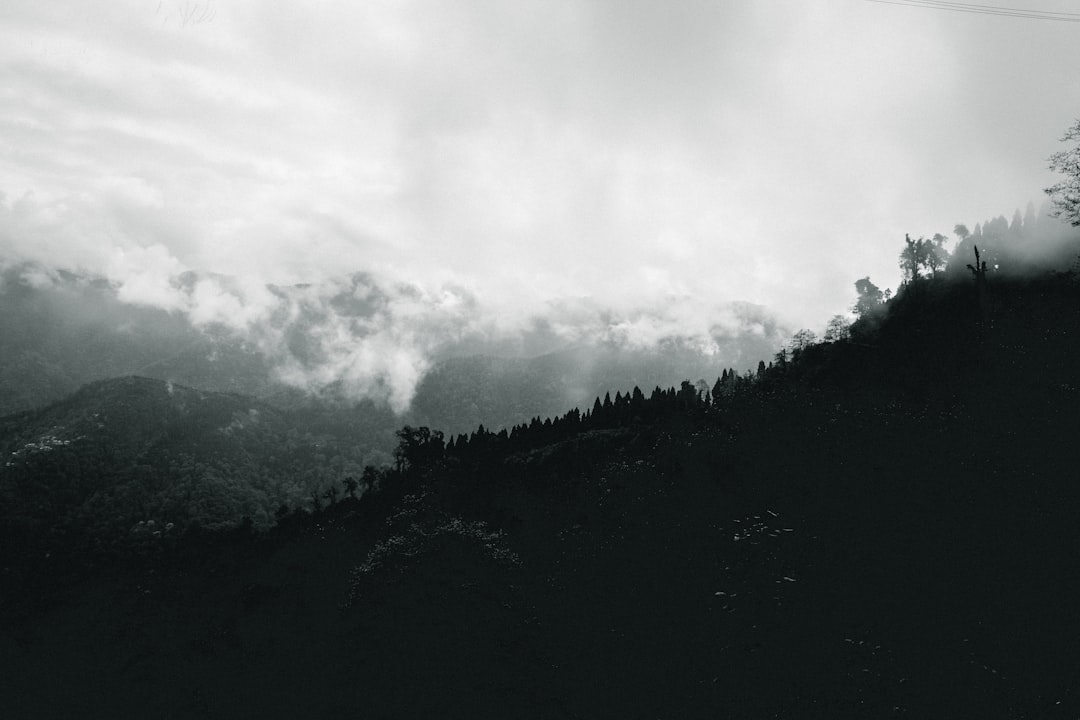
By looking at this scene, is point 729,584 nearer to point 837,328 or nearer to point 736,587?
point 736,587

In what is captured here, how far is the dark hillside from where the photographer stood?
67.6 feet

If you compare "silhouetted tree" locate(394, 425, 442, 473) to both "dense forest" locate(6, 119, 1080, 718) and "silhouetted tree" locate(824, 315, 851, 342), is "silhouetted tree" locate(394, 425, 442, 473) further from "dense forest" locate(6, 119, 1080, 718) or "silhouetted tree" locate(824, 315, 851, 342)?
"silhouetted tree" locate(824, 315, 851, 342)

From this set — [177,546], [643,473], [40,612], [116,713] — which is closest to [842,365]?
[643,473]

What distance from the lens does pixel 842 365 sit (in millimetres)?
62312

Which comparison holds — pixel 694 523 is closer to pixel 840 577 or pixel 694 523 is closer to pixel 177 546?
pixel 840 577

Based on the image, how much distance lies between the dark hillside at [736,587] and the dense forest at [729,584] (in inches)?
6.1

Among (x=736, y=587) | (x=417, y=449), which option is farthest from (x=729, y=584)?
(x=417, y=449)

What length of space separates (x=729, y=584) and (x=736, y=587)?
1.68 ft

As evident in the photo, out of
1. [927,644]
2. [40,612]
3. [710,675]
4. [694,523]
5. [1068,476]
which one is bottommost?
[40,612]

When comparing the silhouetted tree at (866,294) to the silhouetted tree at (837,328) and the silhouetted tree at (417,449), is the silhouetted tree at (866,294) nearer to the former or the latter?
the silhouetted tree at (837,328)

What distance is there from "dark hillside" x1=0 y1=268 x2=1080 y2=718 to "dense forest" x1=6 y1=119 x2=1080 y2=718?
15cm

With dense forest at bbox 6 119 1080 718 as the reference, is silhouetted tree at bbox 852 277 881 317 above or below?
above

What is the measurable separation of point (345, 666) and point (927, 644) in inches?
1217

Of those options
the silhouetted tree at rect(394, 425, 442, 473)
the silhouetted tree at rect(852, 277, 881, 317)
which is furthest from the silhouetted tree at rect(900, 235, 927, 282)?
the silhouetted tree at rect(394, 425, 442, 473)
